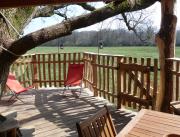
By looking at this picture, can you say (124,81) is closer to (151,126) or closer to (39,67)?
(39,67)

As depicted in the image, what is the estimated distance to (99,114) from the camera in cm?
286

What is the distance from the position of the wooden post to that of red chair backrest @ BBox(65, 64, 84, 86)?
10.1ft

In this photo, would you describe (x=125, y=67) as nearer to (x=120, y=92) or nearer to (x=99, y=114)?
(x=120, y=92)

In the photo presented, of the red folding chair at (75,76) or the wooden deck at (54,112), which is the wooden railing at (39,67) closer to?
the wooden deck at (54,112)

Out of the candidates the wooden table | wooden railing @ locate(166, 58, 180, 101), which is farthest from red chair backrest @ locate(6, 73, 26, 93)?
the wooden table

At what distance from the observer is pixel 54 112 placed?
297 inches

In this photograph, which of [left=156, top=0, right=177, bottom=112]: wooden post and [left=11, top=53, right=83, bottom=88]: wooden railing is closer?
[left=156, top=0, right=177, bottom=112]: wooden post

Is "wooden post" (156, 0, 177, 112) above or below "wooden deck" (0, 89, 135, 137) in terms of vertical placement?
above

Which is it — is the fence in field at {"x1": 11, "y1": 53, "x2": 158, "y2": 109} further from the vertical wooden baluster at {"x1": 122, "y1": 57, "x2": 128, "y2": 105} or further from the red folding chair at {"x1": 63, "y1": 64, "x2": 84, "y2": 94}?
the red folding chair at {"x1": 63, "y1": 64, "x2": 84, "y2": 94}

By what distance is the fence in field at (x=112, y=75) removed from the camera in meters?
6.95

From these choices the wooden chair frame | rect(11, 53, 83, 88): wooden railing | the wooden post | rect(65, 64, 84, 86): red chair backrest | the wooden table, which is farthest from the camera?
rect(11, 53, 83, 88): wooden railing

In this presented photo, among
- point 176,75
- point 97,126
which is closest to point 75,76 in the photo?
point 176,75

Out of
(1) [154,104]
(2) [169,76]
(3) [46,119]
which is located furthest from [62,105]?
(2) [169,76]

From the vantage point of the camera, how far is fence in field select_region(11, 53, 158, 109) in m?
6.95
